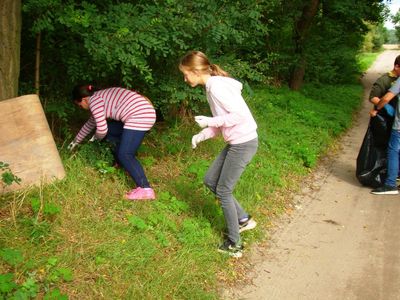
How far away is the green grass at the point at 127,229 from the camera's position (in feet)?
9.91

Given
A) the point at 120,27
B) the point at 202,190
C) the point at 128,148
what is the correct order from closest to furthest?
the point at 120,27, the point at 128,148, the point at 202,190

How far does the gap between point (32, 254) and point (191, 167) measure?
2.44 metres

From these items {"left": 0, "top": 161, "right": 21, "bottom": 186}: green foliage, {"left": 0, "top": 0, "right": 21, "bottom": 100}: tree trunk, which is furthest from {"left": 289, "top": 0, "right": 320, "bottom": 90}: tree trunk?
{"left": 0, "top": 161, "right": 21, "bottom": 186}: green foliage

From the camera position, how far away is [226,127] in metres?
3.47

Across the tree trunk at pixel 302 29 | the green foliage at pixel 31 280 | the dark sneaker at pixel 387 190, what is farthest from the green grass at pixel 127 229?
the tree trunk at pixel 302 29

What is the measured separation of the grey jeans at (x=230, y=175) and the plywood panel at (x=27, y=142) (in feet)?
4.93

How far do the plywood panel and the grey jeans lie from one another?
150 centimetres

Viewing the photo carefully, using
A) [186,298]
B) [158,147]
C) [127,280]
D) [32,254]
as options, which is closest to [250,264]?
[186,298]

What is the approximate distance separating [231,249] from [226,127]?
1.14 m

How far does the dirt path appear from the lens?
3429 millimetres

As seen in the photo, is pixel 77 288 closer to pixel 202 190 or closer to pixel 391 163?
pixel 202 190

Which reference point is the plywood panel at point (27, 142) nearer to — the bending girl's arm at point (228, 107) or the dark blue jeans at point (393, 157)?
the bending girl's arm at point (228, 107)

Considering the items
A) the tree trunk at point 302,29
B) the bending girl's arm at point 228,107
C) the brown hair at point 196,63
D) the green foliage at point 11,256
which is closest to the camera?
the green foliage at point 11,256

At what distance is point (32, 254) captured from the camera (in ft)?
10.3
